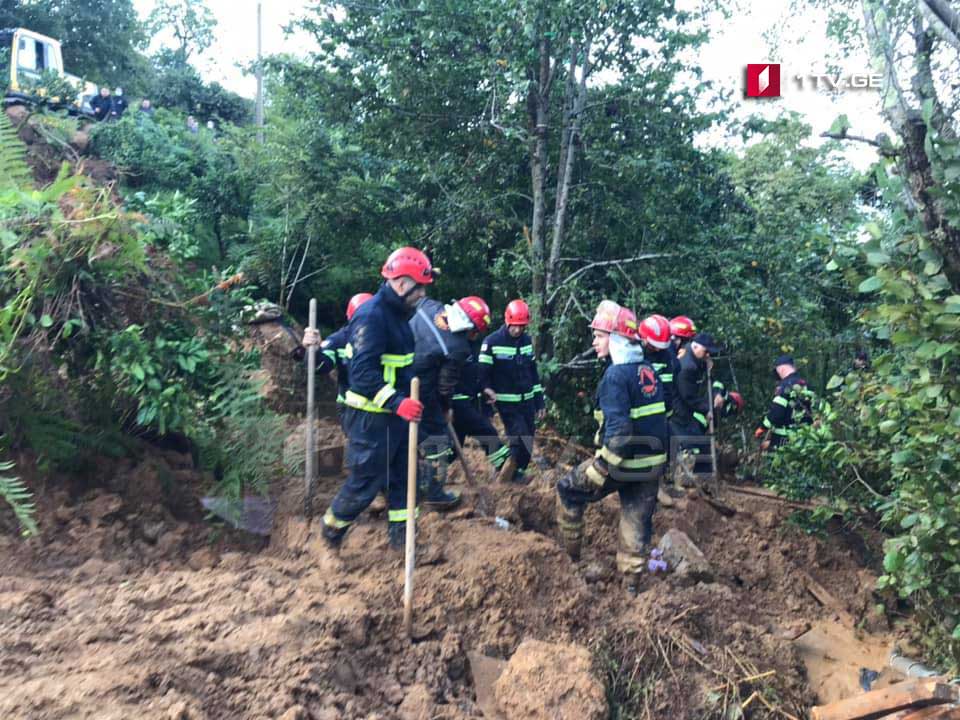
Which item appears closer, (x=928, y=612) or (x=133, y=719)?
(x=133, y=719)

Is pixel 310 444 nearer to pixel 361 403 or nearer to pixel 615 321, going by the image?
pixel 361 403

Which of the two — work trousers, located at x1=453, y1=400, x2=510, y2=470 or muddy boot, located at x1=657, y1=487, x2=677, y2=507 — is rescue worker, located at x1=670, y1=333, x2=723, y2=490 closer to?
muddy boot, located at x1=657, y1=487, x2=677, y2=507

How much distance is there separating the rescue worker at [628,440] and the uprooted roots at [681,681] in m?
1.04

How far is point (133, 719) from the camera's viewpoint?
127 inches

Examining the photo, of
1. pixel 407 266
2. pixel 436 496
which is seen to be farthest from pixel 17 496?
pixel 436 496

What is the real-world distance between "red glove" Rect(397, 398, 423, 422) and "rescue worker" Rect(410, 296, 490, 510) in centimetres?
171

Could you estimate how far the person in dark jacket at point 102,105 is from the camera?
66.0 feet

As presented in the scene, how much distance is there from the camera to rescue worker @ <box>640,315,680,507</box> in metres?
8.10

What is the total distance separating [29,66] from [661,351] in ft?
67.2

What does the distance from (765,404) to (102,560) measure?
8.36m

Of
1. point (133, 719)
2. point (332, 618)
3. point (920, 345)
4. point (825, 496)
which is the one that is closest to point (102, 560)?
point (332, 618)

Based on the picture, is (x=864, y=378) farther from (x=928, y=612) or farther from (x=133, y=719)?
(x=133, y=719)

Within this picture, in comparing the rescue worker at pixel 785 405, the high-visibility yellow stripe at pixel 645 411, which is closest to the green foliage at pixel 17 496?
the high-visibility yellow stripe at pixel 645 411

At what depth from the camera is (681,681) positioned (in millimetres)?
4824
